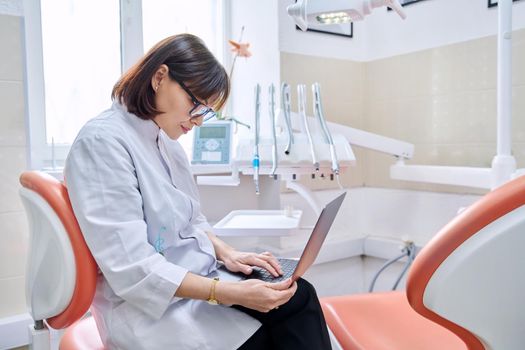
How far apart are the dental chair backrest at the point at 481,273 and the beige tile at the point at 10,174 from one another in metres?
1.34

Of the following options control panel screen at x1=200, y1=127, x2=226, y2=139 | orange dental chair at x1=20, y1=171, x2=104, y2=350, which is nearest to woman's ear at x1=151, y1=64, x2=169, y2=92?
orange dental chair at x1=20, y1=171, x2=104, y2=350

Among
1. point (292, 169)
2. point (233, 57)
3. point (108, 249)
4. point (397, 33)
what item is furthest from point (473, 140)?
point (108, 249)

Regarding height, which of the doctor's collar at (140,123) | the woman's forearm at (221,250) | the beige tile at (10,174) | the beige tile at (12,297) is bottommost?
the beige tile at (12,297)

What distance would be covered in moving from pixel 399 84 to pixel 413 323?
5.19ft

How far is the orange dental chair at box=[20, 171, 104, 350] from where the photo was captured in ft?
3.02

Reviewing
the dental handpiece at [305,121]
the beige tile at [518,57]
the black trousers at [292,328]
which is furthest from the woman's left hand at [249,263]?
the beige tile at [518,57]

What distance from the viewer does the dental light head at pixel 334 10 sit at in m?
1.28

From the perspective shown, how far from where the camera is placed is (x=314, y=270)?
2.43 m

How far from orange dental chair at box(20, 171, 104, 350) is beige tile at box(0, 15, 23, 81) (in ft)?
2.31

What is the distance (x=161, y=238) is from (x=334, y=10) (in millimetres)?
770

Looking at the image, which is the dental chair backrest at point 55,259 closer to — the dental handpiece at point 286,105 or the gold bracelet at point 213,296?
the gold bracelet at point 213,296

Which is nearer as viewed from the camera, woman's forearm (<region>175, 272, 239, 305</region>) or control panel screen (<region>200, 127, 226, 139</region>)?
woman's forearm (<region>175, 272, 239, 305</region>)

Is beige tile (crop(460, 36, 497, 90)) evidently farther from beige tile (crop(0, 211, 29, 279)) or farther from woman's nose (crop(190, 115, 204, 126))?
beige tile (crop(0, 211, 29, 279))

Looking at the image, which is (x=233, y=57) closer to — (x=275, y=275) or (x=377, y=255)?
(x=377, y=255)
